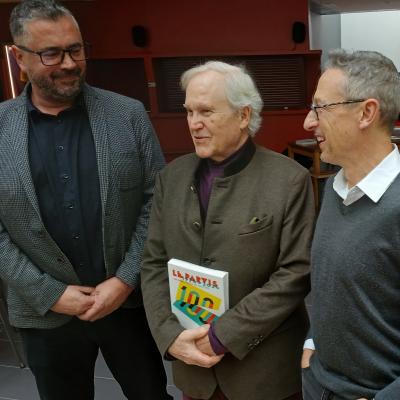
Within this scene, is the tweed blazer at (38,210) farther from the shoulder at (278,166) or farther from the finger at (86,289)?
the shoulder at (278,166)

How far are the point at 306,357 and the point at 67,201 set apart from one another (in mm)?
899

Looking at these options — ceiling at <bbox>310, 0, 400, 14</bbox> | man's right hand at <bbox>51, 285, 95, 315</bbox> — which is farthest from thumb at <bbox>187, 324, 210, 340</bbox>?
ceiling at <bbox>310, 0, 400, 14</bbox>

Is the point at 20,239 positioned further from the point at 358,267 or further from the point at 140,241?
the point at 358,267

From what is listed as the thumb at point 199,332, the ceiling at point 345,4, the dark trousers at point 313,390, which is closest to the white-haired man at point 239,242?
the thumb at point 199,332

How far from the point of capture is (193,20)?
552 cm

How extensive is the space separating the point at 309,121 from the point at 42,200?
906 millimetres

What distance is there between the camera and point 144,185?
5.37 feet

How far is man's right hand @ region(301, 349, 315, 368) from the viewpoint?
1.24 metres

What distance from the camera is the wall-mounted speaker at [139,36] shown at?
18.3 feet

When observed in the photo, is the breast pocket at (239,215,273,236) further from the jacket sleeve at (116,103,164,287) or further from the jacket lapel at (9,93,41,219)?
the jacket lapel at (9,93,41,219)

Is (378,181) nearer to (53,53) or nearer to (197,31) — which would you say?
(53,53)

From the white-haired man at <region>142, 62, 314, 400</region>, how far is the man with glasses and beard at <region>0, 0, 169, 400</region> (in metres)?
0.25

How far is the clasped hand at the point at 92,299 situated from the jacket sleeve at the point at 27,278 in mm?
31

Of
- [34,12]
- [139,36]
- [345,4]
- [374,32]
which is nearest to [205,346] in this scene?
[34,12]
